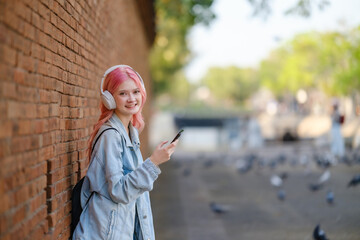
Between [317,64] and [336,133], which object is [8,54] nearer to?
[336,133]

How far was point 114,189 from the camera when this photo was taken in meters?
3.14

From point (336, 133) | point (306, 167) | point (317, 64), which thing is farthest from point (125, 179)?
point (317, 64)

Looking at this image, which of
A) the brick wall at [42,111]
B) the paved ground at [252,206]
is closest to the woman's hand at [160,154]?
the brick wall at [42,111]

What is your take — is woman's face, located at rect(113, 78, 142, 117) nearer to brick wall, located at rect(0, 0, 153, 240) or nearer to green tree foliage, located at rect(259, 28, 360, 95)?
brick wall, located at rect(0, 0, 153, 240)

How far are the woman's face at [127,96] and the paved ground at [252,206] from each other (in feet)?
13.8

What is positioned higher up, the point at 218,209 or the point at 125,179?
the point at 125,179

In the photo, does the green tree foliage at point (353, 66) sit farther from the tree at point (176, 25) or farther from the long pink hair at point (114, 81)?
the long pink hair at point (114, 81)

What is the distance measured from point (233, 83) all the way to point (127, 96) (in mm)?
110216

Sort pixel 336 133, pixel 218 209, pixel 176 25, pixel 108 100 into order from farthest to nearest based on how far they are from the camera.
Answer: pixel 176 25 → pixel 336 133 → pixel 218 209 → pixel 108 100

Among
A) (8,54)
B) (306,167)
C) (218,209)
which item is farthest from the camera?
(306,167)

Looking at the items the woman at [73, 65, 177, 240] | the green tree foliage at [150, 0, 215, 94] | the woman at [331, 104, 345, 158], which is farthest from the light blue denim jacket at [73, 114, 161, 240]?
the green tree foliage at [150, 0, 215, 94]

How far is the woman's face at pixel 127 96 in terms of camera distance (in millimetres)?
3439

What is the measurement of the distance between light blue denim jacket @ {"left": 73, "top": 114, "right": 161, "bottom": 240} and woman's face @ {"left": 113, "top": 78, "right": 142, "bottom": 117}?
0.13 m

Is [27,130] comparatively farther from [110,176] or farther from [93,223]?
[93,223]
